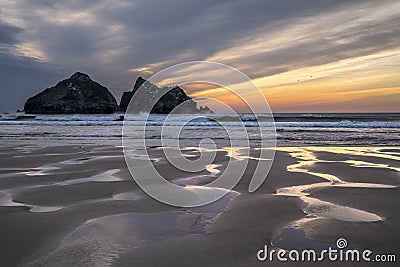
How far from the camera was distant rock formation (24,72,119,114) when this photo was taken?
2003 inches

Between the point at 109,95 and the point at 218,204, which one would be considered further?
the point at 109,95

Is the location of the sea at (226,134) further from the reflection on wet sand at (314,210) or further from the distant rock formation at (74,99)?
the distant rock formation at (74,99)

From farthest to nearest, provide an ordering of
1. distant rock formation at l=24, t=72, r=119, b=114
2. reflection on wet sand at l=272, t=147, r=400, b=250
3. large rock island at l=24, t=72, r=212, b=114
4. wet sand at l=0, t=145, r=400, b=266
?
distant rock formation at l=24, t=72, r=119, b=114 → large rock island at l=24, t=72, r=212, b=114 → reflection on wet sand at l=272, t=147, r=400, b=250 → wet sand at l=0, t=145, r=400, b=266

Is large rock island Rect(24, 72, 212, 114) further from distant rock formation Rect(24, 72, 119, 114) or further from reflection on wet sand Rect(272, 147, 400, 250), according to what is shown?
reflection on wet sand Rect(272, 147, 400, 250)

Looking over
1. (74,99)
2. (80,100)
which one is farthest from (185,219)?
(74,99)

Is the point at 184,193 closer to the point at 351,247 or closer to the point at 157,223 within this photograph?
the point at 157,223

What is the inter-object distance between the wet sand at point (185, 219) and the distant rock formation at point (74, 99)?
4853cm

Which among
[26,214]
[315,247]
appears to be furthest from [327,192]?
[26,214]

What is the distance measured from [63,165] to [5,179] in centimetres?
146

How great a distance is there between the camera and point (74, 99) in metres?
52.3

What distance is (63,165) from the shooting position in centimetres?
658

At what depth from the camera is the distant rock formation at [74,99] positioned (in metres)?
50.9

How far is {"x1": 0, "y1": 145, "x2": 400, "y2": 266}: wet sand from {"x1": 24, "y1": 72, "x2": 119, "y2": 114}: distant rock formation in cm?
4853

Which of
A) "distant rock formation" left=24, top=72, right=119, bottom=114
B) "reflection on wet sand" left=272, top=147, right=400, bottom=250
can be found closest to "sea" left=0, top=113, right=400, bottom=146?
"reflection on wet sand" left=272, top=147, right=400, bottom=250
